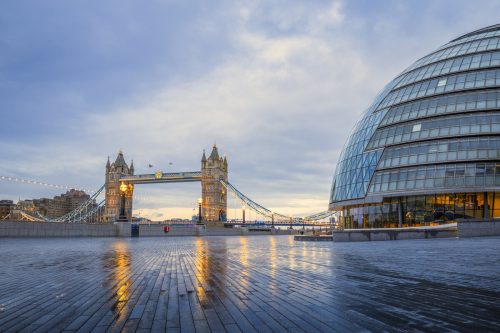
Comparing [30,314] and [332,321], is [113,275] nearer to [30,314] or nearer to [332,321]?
[30,314]

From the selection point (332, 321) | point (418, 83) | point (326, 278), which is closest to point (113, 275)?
point (326, 278)

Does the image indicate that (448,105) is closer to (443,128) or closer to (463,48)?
(443,128)

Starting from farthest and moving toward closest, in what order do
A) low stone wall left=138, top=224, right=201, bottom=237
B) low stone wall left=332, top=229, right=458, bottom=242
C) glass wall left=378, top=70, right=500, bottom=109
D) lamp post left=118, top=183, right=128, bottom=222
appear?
1. low stone wall left=138, top=224, right=201, bottom=237
2. glass wall left=378, top=70, right=500, bottom=109
3. lamp post left=118, top=183, right=128, bottom=222
4. low stone wall left=332, top=229, right=458, bottom=242

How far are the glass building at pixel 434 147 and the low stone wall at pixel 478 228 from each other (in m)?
14.2

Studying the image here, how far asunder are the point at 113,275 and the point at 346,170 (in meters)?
53.1

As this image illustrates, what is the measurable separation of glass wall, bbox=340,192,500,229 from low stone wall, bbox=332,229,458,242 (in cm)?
1410

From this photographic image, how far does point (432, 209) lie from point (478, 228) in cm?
1805

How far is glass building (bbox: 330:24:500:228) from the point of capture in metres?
46.9

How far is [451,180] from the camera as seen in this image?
47125mm

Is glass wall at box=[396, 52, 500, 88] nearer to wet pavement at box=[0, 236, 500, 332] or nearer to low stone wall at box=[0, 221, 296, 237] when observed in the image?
low stone wall at box=[0, 221, 296, 237]

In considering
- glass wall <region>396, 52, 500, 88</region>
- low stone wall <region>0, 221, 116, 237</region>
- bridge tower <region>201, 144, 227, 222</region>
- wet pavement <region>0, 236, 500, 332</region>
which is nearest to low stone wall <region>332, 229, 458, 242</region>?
wet pavement <region>0, 236, 500, 332</region>

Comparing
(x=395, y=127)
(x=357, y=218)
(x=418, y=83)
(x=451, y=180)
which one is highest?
(x=418, y=83)

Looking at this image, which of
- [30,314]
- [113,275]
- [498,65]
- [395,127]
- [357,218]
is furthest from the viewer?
[357,218]

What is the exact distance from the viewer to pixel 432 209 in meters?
49.0
